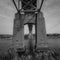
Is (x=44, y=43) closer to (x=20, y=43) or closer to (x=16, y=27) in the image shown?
(x=20, y=43)

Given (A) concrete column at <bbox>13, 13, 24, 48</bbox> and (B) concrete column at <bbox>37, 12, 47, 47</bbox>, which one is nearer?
(B) concrete column at <bbox>37, 12, 47, 47</bbox>

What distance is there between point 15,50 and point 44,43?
3515mm

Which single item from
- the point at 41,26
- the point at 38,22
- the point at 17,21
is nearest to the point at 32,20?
the point at 38,22

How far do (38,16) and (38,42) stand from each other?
3214 millimetres

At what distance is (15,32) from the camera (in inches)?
309

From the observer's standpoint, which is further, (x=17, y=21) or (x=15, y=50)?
(x=17, y=21)

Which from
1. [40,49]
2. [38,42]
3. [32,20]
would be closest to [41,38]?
[38,42]

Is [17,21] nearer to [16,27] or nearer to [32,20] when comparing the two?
[16,27]

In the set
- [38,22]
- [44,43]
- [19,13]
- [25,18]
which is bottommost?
[44,43]

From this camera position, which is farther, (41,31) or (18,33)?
(18,33)

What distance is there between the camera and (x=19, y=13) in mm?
8180

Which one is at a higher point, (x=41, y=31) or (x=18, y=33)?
(x=41, y=31)

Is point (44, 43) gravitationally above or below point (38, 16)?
Result: below

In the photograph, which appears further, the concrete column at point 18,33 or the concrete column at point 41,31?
the concrete column at point 18,33
